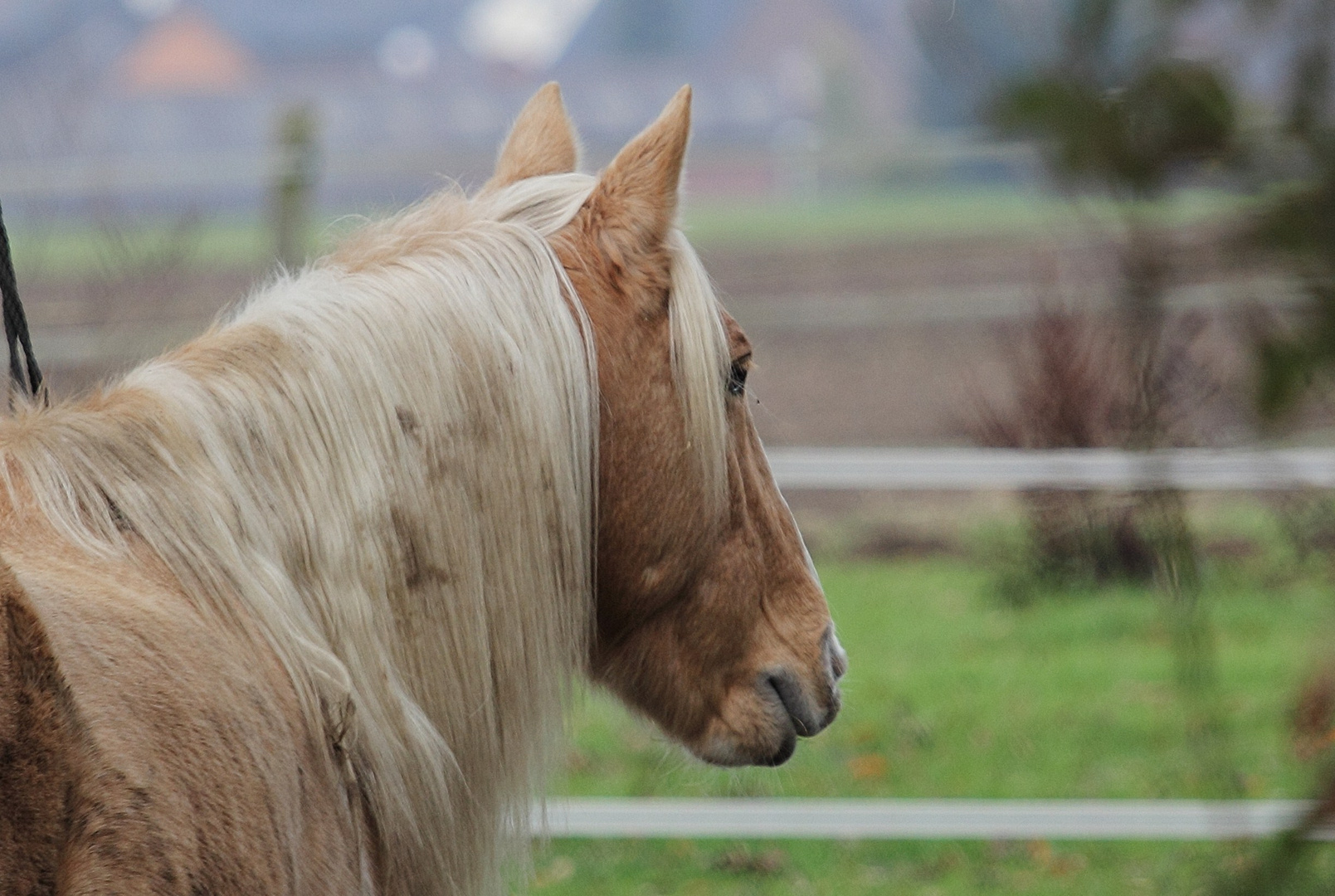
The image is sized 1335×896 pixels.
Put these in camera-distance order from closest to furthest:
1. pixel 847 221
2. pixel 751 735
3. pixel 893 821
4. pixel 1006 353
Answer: pixel 751 735 < pixel 893 821 < pixel 1006 353 < pixel 847 221

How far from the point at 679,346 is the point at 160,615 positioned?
33.3 inches

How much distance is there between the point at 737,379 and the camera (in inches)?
83.9

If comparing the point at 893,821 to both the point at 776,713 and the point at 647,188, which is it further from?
the point at 647,188

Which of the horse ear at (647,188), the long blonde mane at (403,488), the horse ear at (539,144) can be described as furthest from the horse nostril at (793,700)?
the horse ear at (539,144)

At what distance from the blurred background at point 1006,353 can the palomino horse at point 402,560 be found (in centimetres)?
27

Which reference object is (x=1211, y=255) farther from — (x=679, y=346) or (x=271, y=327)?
(x=271, y=327)

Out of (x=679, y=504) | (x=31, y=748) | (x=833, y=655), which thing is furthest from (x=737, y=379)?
(x=31, y=748)

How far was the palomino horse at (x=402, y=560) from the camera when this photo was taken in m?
1.39

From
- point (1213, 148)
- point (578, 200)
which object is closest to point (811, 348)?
point (578, 200)

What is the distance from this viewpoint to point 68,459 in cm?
164

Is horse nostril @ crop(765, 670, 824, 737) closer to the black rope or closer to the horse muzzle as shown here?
the horse muzzle

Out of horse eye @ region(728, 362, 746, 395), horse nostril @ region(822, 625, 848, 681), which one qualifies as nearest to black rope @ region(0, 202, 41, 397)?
horse eye @ region(728, 362, 746, 395)

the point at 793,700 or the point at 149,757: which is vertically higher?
the point at 149,757

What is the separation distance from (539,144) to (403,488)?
2.65 feet
